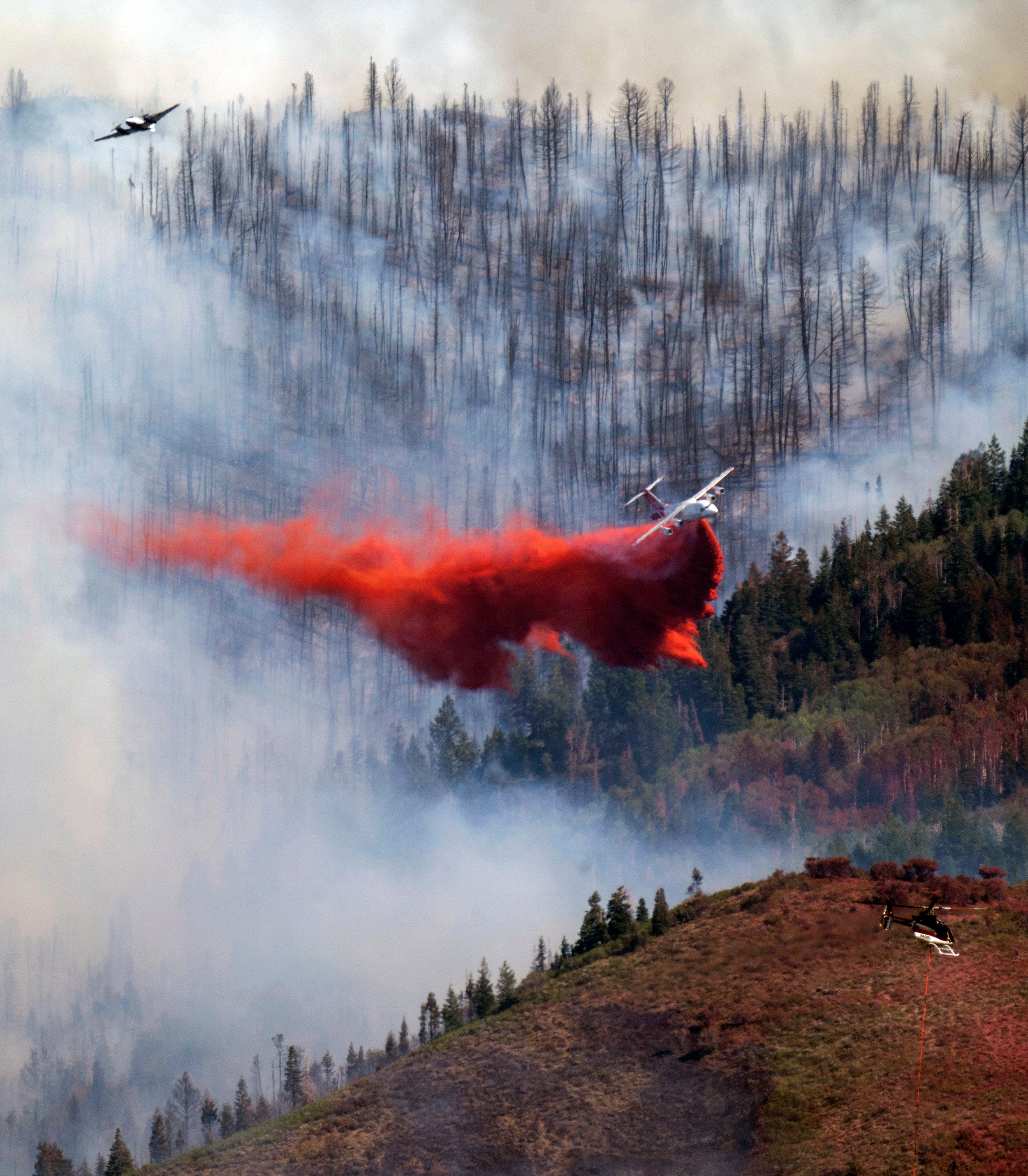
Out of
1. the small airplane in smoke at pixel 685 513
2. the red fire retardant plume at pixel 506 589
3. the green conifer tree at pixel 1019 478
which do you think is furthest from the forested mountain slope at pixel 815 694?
the small airplane in smoke at pixel 685 513

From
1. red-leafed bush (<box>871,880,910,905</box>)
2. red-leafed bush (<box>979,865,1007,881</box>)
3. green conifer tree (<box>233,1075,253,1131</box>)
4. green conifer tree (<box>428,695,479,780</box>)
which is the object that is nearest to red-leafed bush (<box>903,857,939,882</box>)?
red-leafed bush (<box>871,880,910,905</box>)

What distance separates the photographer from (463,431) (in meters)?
155

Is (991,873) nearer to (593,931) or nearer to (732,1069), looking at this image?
(732,1069)

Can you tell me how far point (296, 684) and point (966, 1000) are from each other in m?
84.0

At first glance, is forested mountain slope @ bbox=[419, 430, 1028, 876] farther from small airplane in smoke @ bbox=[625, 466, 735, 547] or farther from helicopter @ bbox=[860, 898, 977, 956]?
small airplane in smoke @ bbox=[625, 466, 735, 547]

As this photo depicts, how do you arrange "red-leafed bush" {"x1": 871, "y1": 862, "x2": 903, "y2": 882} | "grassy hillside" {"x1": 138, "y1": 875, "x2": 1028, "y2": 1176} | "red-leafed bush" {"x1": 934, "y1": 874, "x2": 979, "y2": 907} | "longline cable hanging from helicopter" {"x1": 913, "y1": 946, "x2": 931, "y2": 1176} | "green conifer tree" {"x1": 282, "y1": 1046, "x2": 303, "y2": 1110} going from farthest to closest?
"green conifer tree" {"x1": 282, "y1": 1046, "x2": 303, "y2": 1110} < "red-leafed bush" {"x1": 871, "y1": 862, "x2": 903, "y2": 882} < "red-leafed bush" {"x1": 934, "y1": 874, "x2": 979, "y2": 907} < "grassy hillside" {"x1": 138, "y1": 875, "x2": 1028, "y2": 1176} < "longline cable hanging from helicopter" {"x1": 913, "y1": 946, "x2": 931, "y2": 1176}

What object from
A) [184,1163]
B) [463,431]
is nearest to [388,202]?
[463,431]

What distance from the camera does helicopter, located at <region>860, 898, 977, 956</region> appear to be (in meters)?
69.6

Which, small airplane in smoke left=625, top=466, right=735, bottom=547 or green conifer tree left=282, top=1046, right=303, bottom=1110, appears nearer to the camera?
small airplane in smoke left=625, top=466, right=735, bottom=547

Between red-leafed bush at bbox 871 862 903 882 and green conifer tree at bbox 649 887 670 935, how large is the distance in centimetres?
1509

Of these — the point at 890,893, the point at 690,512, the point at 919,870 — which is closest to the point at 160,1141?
the point at 919,870

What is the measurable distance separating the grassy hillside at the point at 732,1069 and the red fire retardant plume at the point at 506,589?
68.8ft

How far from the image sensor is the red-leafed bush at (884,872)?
106 m

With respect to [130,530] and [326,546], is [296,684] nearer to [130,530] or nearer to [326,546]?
[130,530]
